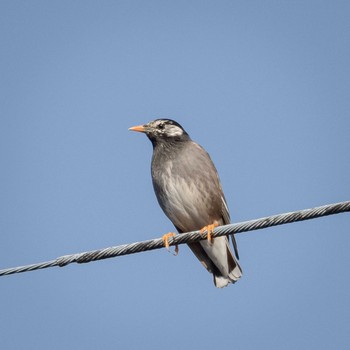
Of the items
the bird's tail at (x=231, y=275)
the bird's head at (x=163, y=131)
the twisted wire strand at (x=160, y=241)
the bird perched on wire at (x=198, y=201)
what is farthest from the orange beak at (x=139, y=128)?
the twisted wire strand at (x=160, y=241)

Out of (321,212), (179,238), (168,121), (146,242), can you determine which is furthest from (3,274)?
(168,121)

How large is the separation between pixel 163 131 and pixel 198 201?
1145mm

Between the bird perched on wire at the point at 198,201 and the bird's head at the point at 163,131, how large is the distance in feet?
1.20

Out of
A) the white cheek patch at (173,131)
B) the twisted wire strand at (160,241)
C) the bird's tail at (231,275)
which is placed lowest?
the bird's tail at (231,275)

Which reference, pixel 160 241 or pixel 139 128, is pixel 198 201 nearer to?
pixel 139 128

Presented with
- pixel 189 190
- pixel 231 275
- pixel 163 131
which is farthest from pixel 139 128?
pixel 231 275

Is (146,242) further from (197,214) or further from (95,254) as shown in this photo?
(197,214)

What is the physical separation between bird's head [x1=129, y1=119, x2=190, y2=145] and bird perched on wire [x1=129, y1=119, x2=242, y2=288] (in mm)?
367

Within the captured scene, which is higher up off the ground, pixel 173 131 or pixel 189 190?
pixel 173 131

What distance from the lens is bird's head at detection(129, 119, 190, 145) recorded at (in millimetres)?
7223

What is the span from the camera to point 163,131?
7.30 m

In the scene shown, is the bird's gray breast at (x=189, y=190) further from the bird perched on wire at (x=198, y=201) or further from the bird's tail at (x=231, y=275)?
the bird's tail at (x=231, y=275)

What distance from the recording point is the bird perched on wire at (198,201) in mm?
6547

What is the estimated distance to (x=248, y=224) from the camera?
171 inches
